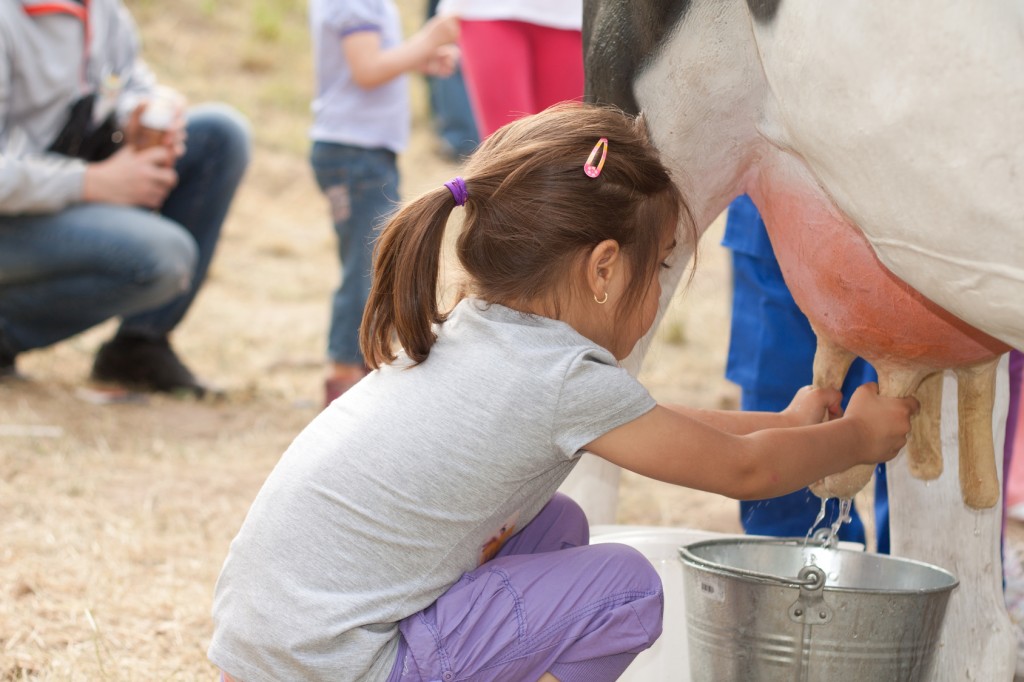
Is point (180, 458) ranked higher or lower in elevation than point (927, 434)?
lower

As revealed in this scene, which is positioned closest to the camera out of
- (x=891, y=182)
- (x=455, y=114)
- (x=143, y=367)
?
(x=891, y=182)

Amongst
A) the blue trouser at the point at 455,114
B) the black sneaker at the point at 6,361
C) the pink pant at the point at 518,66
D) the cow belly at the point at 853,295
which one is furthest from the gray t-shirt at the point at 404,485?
the blue trouser at the point at 455,114

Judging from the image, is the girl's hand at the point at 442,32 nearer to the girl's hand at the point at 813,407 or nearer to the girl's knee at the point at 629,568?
the girl's hand at the point at 813,407

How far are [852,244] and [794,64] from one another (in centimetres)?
24

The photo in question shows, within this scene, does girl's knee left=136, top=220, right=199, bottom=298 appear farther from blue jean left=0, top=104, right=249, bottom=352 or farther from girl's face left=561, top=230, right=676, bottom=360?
girl's face left=561, top=230, right=676, bottom=360

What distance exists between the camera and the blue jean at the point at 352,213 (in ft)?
9.09

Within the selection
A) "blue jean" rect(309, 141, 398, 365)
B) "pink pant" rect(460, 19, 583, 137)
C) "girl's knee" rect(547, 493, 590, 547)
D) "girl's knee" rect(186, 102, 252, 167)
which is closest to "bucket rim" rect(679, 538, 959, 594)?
"girl's knee" rect(547, 493, 590, 547)

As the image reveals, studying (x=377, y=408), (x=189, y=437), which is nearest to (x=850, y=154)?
(x=377, y=408)

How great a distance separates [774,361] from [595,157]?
2.51 ft

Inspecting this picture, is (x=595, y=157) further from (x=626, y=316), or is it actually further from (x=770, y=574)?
(x=770, y=574)

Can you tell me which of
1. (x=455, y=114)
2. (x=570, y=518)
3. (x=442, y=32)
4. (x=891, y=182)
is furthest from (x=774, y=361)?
(x=455, y=114)

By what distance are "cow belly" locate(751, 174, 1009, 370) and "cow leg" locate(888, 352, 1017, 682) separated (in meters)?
0.13

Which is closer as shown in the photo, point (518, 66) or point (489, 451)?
point (489, 451)

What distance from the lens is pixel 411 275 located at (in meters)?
1.14
